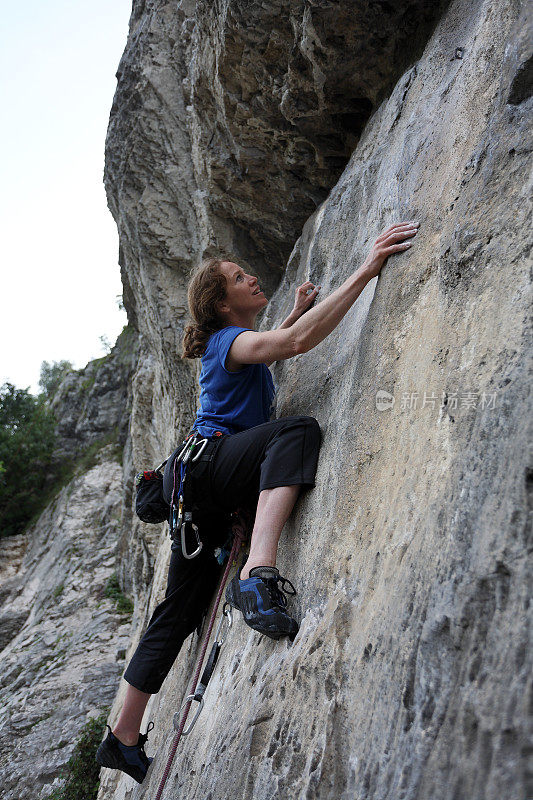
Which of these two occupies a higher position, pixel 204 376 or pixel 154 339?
pixel 154 339

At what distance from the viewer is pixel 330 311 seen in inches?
122

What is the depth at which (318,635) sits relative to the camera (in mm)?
2307

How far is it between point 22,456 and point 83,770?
1195 centimetres

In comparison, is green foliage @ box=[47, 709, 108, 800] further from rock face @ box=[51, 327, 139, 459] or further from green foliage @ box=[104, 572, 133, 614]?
rock face @ box=[51, 327, 139, 459]

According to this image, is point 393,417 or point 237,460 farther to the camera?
point 237,460

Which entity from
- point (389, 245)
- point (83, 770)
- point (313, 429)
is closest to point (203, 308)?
Answer: point (313, 429)

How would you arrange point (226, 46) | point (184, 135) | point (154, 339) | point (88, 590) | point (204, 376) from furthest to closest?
1. point (88, 590)
2. point (154, 339)
3. point (184, 135)
4. point (226, 46)
5. point (204, 376)

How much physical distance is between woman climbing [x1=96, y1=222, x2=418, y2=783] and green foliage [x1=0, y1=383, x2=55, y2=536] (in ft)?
45.7

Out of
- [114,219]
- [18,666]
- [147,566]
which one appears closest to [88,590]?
[18,666]

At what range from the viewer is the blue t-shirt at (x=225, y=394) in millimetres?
3611

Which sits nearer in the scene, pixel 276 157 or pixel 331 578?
pixel 331 578

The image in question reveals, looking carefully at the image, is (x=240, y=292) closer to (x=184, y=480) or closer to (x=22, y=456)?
(x=184, y=480)

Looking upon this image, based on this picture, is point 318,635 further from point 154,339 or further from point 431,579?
point 154,339

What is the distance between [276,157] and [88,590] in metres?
9.31
